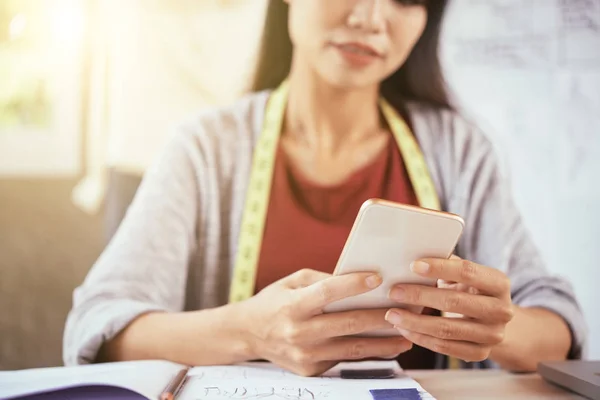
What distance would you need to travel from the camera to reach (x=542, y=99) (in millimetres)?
1174

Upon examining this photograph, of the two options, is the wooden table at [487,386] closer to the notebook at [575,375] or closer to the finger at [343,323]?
the notebook at [575,375]

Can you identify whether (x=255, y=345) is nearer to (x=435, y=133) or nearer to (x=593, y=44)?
(x=435, y=133)

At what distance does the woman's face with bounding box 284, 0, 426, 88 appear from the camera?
3.60ft

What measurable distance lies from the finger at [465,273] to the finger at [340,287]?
63 millimetres

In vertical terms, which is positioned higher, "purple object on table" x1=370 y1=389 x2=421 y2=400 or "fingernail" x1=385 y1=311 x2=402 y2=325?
"fingernail" x1=385 y1=311 x2=402 y2=325

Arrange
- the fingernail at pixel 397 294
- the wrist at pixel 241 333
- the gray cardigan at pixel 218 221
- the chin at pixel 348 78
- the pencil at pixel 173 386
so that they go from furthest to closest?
1. the chin at pixel 348 78
2. the gray cardigan at pixel 218 221
3. the wrist at pixel 241 333
4. the fingernail at pixel 397 294
5. the pencil at pixel 173 386

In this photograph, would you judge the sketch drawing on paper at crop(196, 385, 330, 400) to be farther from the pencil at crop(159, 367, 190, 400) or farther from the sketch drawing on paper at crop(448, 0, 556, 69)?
the sketch drawing on paper at crop(448, 0, 556, 69)

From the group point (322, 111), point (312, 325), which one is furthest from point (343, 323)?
point (322, 111)

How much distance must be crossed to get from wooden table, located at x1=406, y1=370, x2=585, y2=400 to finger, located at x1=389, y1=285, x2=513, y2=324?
0.35 feet

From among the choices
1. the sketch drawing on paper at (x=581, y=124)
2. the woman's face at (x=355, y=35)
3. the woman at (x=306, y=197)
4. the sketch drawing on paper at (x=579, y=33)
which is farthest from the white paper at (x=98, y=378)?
the sketch drawing on paper at (x=579, y=33)

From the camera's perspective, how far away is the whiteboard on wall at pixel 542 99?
1.14 m

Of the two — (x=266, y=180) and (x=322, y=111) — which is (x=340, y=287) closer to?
(x=266, y=180)

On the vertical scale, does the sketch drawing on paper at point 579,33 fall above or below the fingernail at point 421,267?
above

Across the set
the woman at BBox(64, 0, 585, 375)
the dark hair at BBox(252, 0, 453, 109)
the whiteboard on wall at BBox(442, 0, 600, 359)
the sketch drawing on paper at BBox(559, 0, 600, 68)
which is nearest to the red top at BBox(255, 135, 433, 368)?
the woman at BBox(64, 0, 585, 375)
